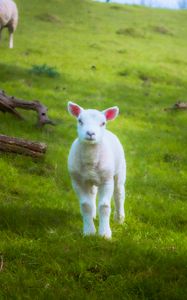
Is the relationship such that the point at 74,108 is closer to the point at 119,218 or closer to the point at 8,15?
the point at 119,218

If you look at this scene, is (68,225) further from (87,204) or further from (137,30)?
(137,30)

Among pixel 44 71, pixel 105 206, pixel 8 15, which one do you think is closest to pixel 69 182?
pixel 105 206

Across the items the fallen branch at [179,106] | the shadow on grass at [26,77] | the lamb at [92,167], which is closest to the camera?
the lamb at [92,167]

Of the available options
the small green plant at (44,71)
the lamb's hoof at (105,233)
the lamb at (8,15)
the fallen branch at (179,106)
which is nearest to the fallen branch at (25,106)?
the lamb's hoof at (105,233)

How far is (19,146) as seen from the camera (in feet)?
34.3

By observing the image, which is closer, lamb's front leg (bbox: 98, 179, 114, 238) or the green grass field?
the green grass field

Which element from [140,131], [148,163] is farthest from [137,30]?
[148,163]

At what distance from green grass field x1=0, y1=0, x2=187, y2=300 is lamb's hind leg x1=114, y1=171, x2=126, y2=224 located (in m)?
0.21

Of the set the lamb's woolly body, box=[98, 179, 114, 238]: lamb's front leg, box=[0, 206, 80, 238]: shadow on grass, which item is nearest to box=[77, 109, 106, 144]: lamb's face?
the lamb's woolly body

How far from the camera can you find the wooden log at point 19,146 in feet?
34.3

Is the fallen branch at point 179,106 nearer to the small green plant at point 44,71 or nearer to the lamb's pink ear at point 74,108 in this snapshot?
the small green plant at point 44,71

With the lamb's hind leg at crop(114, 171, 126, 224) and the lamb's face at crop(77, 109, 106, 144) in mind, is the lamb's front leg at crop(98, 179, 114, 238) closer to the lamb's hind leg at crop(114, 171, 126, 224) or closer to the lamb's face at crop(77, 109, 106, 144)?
the lamb's face at crop(77, 109, 106, 144)

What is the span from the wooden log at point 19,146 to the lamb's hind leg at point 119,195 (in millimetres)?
2735

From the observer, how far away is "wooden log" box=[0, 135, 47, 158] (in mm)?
10445
